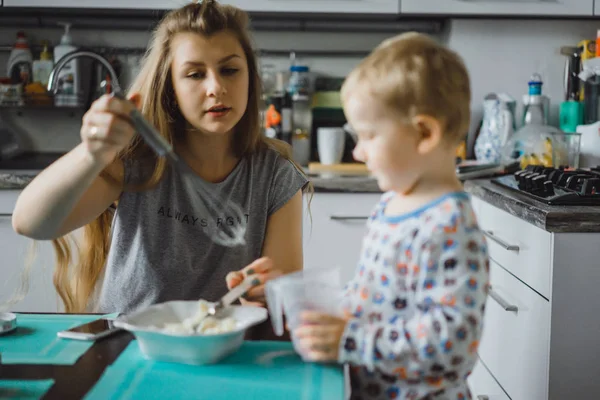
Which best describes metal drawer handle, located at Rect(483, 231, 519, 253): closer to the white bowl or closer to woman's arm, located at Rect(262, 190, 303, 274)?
woman's arm, located at Rect(262, 190, 303, 274)

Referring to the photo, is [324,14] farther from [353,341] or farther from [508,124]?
[353,341]

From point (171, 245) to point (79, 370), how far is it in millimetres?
552

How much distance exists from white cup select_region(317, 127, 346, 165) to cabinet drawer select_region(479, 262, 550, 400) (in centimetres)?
75

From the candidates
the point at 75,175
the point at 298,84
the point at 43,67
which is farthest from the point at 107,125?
the point at 43,67

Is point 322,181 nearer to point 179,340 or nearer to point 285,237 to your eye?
point 285,237

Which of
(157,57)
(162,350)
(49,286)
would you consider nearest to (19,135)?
(49,286)

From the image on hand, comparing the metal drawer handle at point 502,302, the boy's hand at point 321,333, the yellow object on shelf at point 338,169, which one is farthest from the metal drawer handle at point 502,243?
the boy's hand at point 321,333

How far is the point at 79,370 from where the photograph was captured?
85 cm

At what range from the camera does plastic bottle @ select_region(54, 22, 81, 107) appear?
2.54m

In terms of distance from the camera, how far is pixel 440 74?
797mm

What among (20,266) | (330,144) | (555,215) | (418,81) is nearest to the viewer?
(418,81)

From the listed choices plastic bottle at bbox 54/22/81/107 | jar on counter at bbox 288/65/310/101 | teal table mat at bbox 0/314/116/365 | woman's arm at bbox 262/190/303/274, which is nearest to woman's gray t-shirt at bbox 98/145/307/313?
woman's arm at bbox 262/190/303/274

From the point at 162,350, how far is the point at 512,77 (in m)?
2.07

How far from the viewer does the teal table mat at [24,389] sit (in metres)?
0.77
